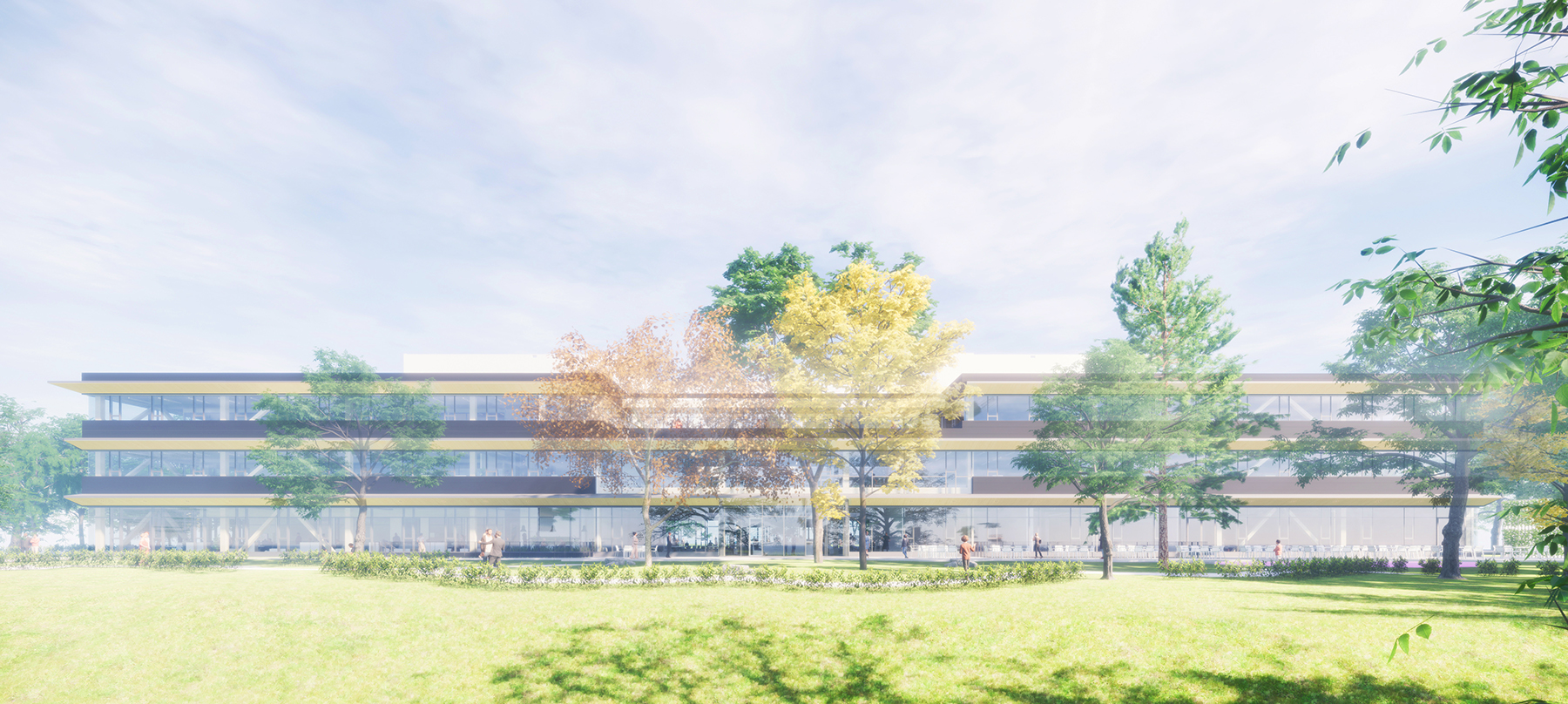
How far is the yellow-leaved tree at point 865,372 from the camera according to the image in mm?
26281

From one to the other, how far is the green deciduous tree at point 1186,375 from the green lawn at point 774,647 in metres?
10.6

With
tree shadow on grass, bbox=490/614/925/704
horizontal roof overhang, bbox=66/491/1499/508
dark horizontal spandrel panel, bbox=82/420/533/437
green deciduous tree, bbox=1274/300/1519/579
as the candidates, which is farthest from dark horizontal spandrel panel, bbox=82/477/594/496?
green deciduous tree, bbox=1274/300/1519/579

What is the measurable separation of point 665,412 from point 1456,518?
1212 inches

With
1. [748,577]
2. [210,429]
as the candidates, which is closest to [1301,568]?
[748,577]

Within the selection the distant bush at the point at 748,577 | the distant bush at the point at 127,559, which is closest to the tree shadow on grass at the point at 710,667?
the distant bush at the point at 748,577

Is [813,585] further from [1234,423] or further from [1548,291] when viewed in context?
[1234,423]

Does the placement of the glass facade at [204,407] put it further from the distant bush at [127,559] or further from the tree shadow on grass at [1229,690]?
the tree shadow on grass at [1229,690]

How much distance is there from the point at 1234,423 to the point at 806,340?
1956 centimetres

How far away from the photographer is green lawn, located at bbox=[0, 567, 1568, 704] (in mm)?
12289

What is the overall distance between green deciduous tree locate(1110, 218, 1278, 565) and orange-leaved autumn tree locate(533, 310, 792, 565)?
52.1 feet

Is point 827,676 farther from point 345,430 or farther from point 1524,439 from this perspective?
point 345,430

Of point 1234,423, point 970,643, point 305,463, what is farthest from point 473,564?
point 1234,423

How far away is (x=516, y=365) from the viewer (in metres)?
47.3

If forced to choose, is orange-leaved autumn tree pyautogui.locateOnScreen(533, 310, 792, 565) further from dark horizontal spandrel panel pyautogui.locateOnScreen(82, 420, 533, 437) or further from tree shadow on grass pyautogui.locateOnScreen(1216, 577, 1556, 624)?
tree shadow on grass pyautogui.locateOnScreen(1216, 577, 1556, 624)
